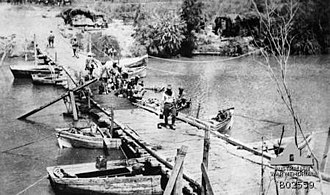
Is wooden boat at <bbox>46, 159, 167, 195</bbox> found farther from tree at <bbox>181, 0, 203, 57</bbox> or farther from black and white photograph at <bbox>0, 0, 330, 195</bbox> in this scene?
tree at <bbox>181, 0, 203, 57</bbox>

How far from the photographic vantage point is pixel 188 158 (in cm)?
1902

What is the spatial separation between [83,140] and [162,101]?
4.69 meters

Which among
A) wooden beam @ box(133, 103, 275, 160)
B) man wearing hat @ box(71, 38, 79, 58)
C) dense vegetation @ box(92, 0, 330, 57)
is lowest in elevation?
wooden beam @ box(133, 103, 275, 160)

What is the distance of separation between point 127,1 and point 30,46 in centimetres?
2117

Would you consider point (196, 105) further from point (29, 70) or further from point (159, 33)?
point (159, 33)

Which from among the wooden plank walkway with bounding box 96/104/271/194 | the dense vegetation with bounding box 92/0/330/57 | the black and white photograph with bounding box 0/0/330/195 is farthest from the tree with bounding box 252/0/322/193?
the dense vegetation with bounding box 92/0/330/57

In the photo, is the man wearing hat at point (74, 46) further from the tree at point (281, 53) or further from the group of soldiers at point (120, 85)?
the tree at point (281, 53)

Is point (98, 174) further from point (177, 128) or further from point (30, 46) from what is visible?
point (30, 46)

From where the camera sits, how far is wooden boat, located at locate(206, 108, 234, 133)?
2539 cm

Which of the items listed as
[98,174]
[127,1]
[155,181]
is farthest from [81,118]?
[127,1]

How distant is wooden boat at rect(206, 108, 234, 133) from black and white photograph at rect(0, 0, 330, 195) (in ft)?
0.33

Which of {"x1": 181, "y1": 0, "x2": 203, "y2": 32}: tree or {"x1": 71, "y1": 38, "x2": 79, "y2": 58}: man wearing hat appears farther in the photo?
{"x1": 181, "y1": 0, "x2": 203, "y2": 32}: tree

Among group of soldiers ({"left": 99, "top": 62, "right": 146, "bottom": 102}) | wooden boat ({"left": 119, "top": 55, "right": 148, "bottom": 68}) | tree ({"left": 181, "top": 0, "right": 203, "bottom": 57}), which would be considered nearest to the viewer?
group of soldiers ({"left": 99, "top": 62, "right": 146, "bottom": 102})

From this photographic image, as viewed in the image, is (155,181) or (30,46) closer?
(155,181)
